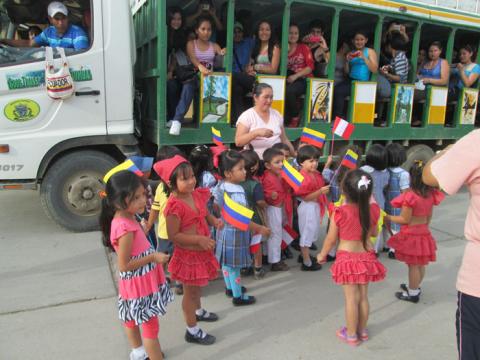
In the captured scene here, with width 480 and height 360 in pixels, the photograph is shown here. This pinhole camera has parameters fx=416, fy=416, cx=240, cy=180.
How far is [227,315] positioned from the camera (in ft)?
9.43

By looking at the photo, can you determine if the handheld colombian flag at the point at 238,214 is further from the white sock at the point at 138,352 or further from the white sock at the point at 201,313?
the white sock at the point at 138,352

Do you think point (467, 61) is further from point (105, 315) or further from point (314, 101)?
point (105, 315)

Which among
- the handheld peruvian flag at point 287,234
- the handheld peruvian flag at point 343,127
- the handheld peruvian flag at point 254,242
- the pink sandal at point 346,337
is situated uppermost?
the handheld peruvian flag at point 343,127

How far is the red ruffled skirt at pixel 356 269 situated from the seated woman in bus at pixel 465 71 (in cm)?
508

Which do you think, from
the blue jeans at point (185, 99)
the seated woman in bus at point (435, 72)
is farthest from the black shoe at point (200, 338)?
the seated woman in bus at point (435, 72)

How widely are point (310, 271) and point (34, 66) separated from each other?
10.1 feet

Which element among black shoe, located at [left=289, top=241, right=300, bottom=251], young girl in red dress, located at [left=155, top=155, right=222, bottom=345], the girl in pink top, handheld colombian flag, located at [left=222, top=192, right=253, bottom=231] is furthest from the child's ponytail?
black shoe, located at [left=289, top=241, right=300, bottom=251]

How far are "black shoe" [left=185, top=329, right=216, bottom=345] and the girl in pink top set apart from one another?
12.5 inches

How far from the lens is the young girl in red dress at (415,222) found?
2850 millimetres

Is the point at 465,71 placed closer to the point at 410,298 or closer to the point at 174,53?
the point at 174,53

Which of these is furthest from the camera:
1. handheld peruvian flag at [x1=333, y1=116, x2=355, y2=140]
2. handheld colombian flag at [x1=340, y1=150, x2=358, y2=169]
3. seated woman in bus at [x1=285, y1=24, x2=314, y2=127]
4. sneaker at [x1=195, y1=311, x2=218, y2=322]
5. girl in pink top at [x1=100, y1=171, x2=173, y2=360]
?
seated woman in bus at [x1=285, y1=24, x2=314, y2=127]

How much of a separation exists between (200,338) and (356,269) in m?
1.02

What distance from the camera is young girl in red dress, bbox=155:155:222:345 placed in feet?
7.59

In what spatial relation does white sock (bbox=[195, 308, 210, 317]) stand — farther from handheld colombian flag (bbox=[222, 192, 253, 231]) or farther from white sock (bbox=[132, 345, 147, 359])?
handheld colombian flag (bbox=[222, 192, 253, 231])
